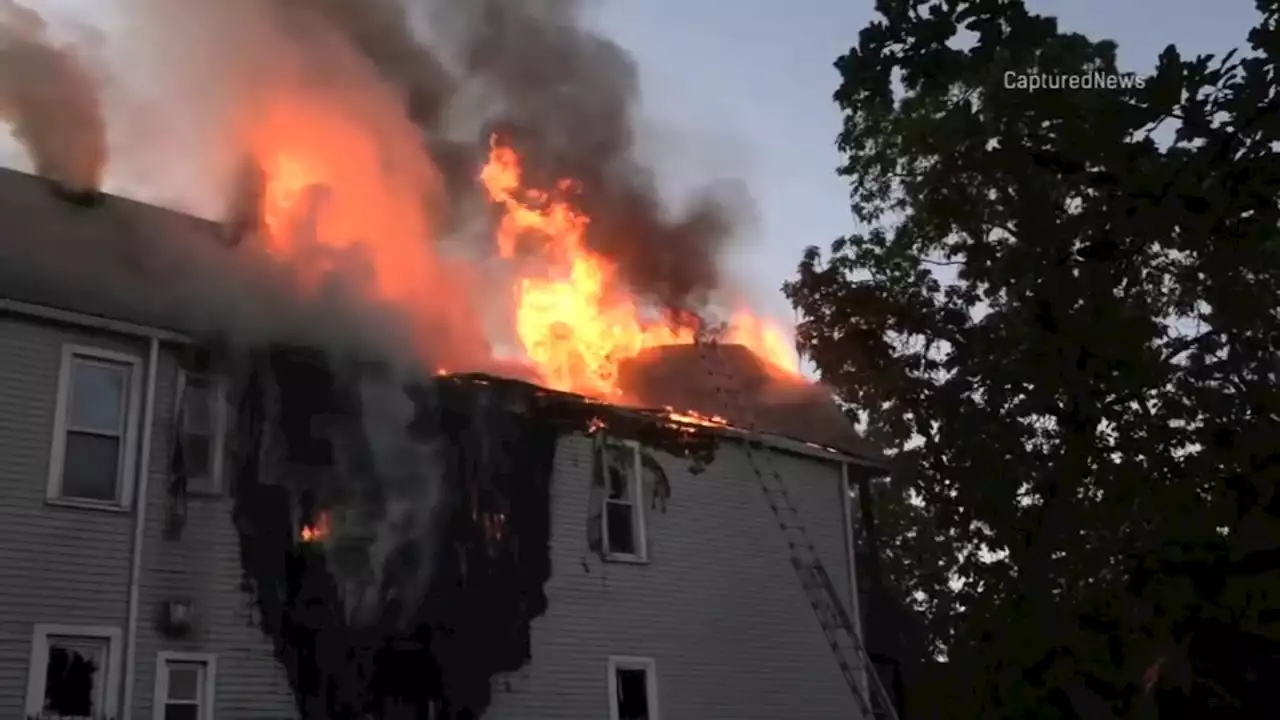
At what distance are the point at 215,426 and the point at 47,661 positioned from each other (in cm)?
258

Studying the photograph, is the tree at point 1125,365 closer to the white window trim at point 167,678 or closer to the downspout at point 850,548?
the downspout at point 850,548

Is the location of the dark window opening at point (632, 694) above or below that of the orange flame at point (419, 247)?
below

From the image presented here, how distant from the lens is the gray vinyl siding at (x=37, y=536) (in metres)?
10.5

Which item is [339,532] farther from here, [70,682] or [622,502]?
[622,502]

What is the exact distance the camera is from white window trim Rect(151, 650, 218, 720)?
11.1 m

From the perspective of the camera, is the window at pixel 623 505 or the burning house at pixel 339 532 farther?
the window at pixel 623 505

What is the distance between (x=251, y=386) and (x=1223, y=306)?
9033mm

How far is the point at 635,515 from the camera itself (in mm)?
15398

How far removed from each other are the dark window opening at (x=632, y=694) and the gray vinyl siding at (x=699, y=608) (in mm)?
220

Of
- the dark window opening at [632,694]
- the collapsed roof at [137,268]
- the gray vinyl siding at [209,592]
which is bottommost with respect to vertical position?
the dark window opening at [632,694]

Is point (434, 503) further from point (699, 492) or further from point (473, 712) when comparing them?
point (699, 492)

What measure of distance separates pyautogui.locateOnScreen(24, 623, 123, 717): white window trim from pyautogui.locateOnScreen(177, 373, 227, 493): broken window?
153 centimetres

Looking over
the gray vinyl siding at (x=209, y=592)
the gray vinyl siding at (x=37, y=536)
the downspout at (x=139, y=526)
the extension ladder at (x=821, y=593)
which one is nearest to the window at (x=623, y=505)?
the extension ladder at (x=821, y=593)

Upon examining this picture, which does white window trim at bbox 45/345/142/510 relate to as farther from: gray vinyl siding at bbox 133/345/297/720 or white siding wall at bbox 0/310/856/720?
gray vinyl siding at bbox 133/345/297/720
